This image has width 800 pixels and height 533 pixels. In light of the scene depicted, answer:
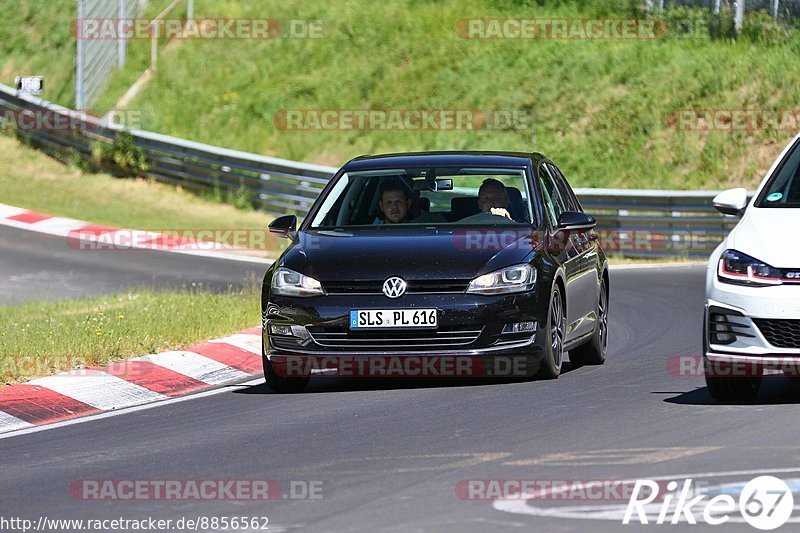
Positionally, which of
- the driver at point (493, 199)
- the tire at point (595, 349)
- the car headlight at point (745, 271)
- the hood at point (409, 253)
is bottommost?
the tire at point (595, 349)

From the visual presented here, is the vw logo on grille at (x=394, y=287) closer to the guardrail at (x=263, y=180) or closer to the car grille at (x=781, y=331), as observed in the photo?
the car grille at (x=781, y=331)

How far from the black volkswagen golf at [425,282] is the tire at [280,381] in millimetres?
10

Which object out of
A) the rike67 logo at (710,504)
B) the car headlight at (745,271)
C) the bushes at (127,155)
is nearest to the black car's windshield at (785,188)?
the car headlight at (745,271)

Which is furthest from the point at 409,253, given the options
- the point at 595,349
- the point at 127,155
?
the point at 127,155

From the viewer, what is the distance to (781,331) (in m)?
9.36

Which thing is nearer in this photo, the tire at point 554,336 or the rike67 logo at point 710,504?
the rike67 logo at point 710,504

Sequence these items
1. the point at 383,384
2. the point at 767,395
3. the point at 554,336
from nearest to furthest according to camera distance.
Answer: the point at 767,395, the point at 554,336, the point at 383,384

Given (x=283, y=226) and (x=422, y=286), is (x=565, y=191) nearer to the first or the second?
(x=283, y=226)

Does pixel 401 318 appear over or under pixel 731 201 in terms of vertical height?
under

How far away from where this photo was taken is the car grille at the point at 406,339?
10797mm

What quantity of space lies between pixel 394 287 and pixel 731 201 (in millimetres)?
2161

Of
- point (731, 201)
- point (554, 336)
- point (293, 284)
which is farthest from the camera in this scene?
point (554, 336)

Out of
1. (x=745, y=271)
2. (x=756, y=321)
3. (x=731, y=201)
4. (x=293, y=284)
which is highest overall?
(x=731, y=201)

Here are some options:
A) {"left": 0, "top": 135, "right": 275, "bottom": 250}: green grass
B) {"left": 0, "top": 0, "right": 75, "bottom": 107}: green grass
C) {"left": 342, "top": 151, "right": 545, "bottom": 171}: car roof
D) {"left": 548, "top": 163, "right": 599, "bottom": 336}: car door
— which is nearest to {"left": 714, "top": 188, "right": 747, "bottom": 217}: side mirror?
{"left": 548, "top": 163, "right": 599, "bottom": 336}: car door
